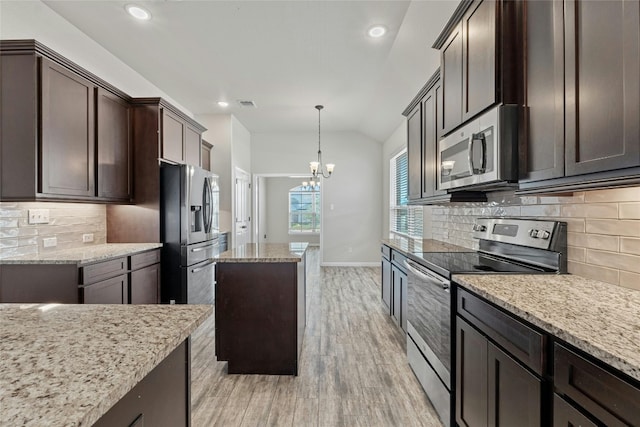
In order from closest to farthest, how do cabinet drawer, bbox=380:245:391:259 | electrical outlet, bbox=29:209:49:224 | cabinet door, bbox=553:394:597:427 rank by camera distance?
cabinet door, bbox=553:394:597:427 < electrical outlet, bbox=29:209:49:224 < cabinet drawer, bbox=380:245:391:259

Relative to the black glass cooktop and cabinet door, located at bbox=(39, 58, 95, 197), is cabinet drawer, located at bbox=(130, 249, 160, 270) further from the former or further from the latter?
the black glass cooktop

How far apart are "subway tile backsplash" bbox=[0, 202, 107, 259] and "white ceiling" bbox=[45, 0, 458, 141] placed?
5.60 ft

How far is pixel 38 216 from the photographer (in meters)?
2.59

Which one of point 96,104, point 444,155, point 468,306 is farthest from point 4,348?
point 96,104

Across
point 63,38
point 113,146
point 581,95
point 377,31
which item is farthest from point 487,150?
point 63,38

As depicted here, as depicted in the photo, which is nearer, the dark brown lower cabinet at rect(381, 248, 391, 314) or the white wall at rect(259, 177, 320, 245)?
the dark brown lower cabinet at rect(381, 248, 391, 314)

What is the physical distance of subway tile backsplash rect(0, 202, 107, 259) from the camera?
2.38 meters

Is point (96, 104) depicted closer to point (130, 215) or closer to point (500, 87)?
point (130, 215)

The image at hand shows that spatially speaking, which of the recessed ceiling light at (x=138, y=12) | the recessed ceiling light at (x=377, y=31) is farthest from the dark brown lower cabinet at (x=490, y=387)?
the recessed ceiling light at (x=138, y=12)

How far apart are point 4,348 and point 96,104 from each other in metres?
2.75

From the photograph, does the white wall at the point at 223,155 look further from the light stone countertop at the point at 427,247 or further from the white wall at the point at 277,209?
the white wall at the point at 277,209

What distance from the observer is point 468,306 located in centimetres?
153

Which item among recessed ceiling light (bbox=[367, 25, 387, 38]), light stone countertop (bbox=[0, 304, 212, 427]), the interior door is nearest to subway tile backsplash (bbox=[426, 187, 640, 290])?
light stone countertop (bbox=[0, 304, 212, 427])

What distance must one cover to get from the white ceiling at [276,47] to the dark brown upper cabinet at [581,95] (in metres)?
1.39
